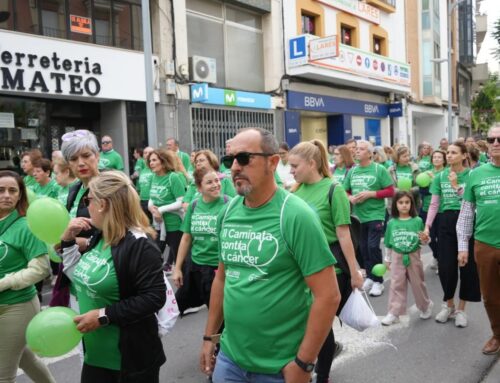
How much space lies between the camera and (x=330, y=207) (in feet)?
12.7

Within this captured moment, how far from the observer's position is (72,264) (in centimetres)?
296

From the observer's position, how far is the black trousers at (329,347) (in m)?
3.63

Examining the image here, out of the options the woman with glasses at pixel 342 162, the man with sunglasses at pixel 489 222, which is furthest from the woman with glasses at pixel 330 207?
the woman with glasses at pixel 342 162

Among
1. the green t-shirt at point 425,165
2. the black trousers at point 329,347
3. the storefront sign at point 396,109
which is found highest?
the storefront sign at point 396,109

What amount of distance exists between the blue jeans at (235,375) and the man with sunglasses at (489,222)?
109 inches

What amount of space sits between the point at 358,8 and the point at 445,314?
20.0 metres

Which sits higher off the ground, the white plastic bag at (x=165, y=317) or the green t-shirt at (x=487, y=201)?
the green t-shirt at (x=487, y=201)

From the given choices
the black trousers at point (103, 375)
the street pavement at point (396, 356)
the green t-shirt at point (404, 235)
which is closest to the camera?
the black trousers at point (103, 375)

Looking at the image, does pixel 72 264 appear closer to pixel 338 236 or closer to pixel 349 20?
pixel 338 236

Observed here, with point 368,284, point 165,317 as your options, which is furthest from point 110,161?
point 165,317

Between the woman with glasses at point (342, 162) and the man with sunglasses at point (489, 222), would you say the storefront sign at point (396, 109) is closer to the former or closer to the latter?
the woman with glasses at point (342, 162)

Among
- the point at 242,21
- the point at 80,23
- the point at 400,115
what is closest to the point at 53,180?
the point at 80,23

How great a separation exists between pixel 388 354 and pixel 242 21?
15211 millimetres

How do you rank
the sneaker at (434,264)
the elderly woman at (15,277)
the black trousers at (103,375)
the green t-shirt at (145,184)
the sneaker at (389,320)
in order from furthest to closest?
the green t-shirt at (145,184) → the sneaker at (434,264) → the sneaker at (389,320) → the elderly woman at (15,277) → the black trousers at (103,375)
